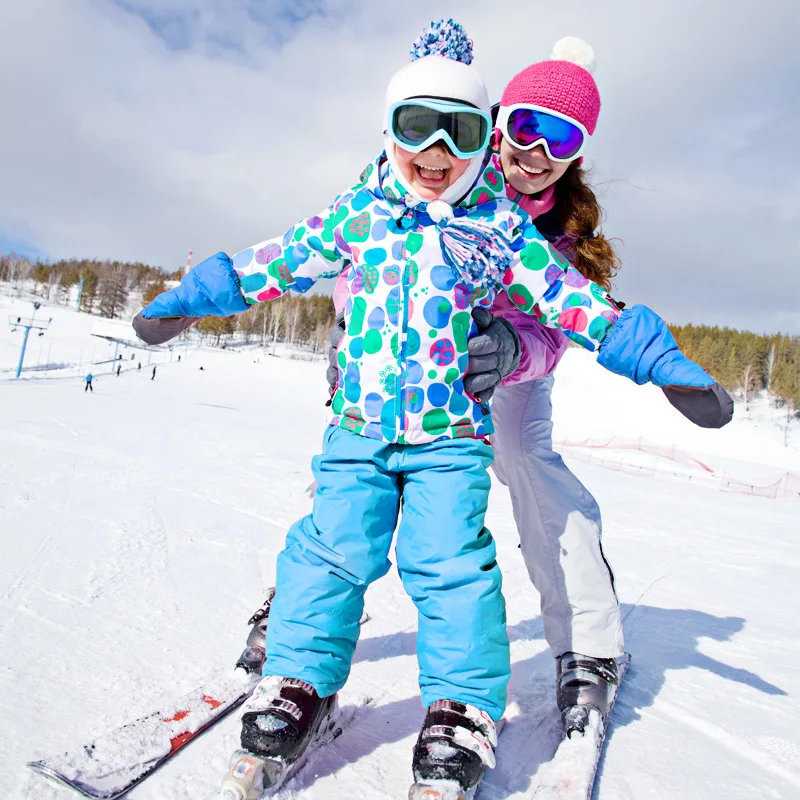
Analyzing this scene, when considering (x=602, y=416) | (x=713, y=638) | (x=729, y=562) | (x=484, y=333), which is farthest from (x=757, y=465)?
(x=484, y=333)

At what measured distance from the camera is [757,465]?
77.5 feet

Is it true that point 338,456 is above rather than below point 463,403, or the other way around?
below

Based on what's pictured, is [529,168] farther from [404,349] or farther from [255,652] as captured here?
[255,652]

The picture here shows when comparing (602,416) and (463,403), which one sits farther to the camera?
(602,416)

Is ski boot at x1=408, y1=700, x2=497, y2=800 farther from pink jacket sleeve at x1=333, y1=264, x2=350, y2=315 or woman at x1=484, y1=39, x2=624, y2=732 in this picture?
pink jacket sleeve at x1=333, y1=264, x2=350, y2=315

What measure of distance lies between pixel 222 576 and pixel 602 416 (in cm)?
3489

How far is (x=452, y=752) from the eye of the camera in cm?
122

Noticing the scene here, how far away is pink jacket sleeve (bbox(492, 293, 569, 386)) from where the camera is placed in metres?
1.94

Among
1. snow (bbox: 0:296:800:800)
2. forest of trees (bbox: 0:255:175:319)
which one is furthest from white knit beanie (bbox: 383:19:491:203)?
forest of trees (bbox: 0:255:175:319)

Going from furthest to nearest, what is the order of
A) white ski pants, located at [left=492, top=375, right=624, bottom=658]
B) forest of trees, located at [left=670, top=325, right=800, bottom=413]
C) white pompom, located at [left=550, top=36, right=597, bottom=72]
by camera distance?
forest of trees, located at [left=670, top=325, right=800, bottom=413]
white pompom, located at [left=550, top=36, right=597, bottom=72]
white ski pants, located at [left=492, top=375, right=624, bottom=658]

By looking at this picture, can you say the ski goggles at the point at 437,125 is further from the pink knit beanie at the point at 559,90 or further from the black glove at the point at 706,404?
the black glove at the point at 706,404

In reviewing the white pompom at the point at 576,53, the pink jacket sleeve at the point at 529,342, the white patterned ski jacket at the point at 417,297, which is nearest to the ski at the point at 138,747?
the white patterned ski jacket at the point at 417,297

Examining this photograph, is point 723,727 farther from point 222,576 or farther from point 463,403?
point 222,576

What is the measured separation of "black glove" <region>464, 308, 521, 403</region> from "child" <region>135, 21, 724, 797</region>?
0.12 feet
